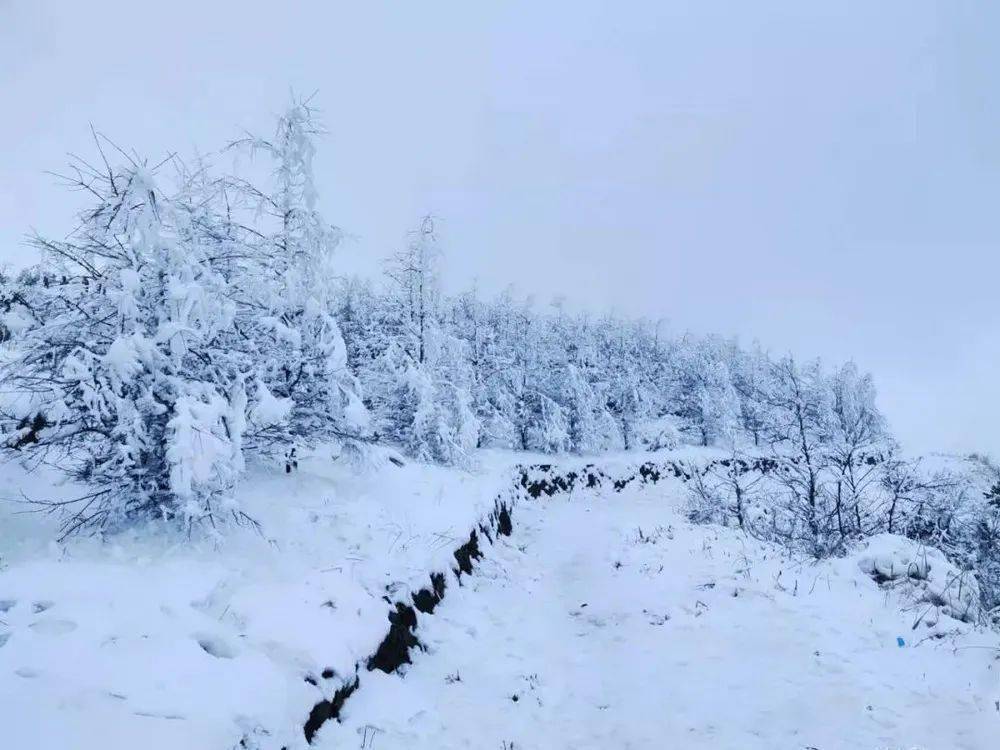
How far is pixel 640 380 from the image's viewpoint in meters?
56.8

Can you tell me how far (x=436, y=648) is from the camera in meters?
7.15

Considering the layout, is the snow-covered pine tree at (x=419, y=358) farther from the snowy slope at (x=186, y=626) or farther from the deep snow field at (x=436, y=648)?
the snowy slope at (x=186, y=626)

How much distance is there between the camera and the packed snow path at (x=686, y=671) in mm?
5129

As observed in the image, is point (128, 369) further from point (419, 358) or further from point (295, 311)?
point (419, 358)

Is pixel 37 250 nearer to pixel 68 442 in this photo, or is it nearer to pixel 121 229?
pixel 121 229

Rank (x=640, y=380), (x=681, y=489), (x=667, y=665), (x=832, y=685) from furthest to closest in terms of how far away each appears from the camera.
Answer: (x=640, y=380), (x=681, y=489), (x=667, y=665), (x=832, y=685)

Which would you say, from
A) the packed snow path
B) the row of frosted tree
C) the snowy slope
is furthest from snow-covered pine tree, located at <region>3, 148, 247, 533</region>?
the packed snow path

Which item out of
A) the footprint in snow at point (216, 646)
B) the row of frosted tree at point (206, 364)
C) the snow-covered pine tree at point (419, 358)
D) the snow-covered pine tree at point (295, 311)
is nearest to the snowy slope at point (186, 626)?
the footprint in snow at point (216, 646)

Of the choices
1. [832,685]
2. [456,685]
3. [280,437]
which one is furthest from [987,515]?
[280,437]

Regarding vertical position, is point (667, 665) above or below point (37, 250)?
below

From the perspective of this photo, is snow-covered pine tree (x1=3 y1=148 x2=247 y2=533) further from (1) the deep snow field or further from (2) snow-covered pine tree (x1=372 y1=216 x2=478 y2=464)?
(2) snow-covered pine tree (x1=372 y1=216 x2=478 y2=464)

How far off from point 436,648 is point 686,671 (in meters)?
3.16

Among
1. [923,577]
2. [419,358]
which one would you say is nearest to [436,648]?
[923,577]

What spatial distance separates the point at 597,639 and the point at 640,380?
50805 millimetres
